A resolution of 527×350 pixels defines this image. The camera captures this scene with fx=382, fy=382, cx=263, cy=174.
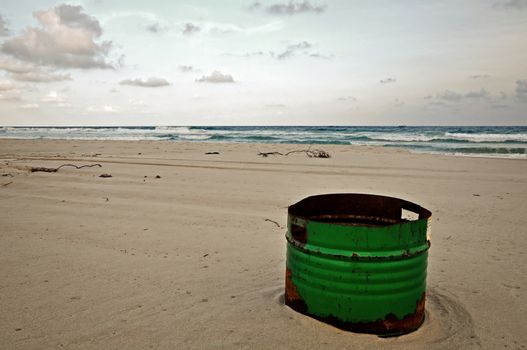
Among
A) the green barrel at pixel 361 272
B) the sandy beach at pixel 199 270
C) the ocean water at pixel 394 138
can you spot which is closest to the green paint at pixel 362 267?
the green barrel at pixel 361 272

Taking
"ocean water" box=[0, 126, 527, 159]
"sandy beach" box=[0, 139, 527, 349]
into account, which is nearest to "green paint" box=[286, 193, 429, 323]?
"sandy beach" box=[0, 139, 527, 349]

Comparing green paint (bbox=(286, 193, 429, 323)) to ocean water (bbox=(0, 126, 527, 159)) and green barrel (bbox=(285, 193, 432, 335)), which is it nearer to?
green barrel (bbox=(285, 193, 432, 335))

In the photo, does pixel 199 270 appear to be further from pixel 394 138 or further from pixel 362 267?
pixel 394 138

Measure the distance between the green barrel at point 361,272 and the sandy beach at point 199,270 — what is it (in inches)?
4.5

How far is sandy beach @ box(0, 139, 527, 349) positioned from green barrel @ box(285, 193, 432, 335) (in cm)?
11

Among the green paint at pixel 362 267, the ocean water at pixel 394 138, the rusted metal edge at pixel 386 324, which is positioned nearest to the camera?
the green paint at pixel 362 267

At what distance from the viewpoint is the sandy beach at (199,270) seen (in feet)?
7.38

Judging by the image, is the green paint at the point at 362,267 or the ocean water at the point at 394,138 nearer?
the green paint at the point at 362,267

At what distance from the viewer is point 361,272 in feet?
6.72

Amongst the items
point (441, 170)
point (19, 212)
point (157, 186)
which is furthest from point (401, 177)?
point (19, 212)

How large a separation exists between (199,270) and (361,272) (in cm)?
164

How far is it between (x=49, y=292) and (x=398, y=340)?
7.89 ft

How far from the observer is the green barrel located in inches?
79.3

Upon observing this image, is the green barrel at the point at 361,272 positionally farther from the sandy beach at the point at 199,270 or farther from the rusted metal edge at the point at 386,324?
the sandy beach at the point at 199,270
